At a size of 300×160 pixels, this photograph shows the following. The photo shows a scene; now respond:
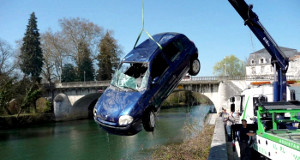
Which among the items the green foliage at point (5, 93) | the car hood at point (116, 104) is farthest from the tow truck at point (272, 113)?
the green foliage at point (5, 93)

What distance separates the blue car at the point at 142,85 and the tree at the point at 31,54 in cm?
4142

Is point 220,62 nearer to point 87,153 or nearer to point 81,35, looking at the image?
point 81,35

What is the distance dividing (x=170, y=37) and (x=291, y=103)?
4058mm

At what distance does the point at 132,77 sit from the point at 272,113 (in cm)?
389

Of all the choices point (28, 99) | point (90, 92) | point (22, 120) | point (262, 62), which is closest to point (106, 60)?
point (90, 92)

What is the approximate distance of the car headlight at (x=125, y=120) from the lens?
6185mm

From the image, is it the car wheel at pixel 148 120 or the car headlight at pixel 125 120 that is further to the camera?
the car wheel at pixel 148 120

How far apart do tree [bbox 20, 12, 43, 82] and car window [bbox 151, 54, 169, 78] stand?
41874mm

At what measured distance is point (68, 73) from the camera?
5462 centimetres

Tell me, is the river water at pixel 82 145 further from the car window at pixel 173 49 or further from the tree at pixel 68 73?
the tree at pixel 68 73

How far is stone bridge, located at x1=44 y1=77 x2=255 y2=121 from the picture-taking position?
112ft

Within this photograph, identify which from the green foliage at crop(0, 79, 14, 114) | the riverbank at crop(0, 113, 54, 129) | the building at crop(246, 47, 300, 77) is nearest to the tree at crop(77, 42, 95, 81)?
the riverbank at crop(0, 113, 54, 129)

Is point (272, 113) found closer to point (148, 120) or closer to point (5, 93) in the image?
point (148, 120)

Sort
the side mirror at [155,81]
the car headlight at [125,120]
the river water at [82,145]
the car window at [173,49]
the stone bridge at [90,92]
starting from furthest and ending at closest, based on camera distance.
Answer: the stone bridge at [90,92], the river water at [82,145], the car window at [173,49], the side mirror at [155,81], the car headlight at [125,120]
